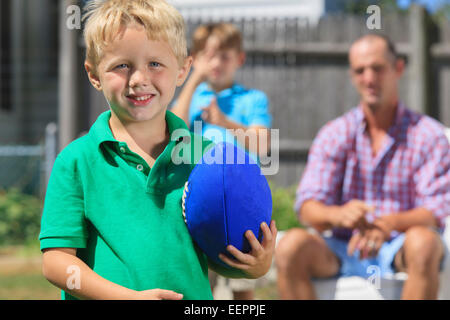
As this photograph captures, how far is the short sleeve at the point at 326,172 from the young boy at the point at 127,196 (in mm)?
1495

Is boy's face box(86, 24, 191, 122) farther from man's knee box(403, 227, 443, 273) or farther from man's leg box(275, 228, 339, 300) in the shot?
man's knee box(403, 227, 443, 273)

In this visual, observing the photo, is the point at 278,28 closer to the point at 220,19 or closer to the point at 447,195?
the point at 220,19

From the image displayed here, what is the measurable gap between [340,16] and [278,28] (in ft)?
2.28

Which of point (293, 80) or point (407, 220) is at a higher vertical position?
point (293, 80)

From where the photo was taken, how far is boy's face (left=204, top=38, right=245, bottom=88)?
2852 mm

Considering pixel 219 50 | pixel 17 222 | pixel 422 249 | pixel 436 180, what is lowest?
pixel 17 222

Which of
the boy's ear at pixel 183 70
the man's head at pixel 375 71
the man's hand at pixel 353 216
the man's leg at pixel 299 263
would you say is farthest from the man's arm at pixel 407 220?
the boy's ear at pixel 183 70

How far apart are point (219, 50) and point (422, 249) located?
1.38 metres

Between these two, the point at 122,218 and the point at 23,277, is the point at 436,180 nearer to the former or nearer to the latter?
the point at 122,218

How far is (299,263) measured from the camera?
2553mm

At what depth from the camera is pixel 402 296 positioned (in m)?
2.46

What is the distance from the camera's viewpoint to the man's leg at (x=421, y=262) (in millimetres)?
2389

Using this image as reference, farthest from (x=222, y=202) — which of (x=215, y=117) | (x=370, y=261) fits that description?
(x=370, y=261)
